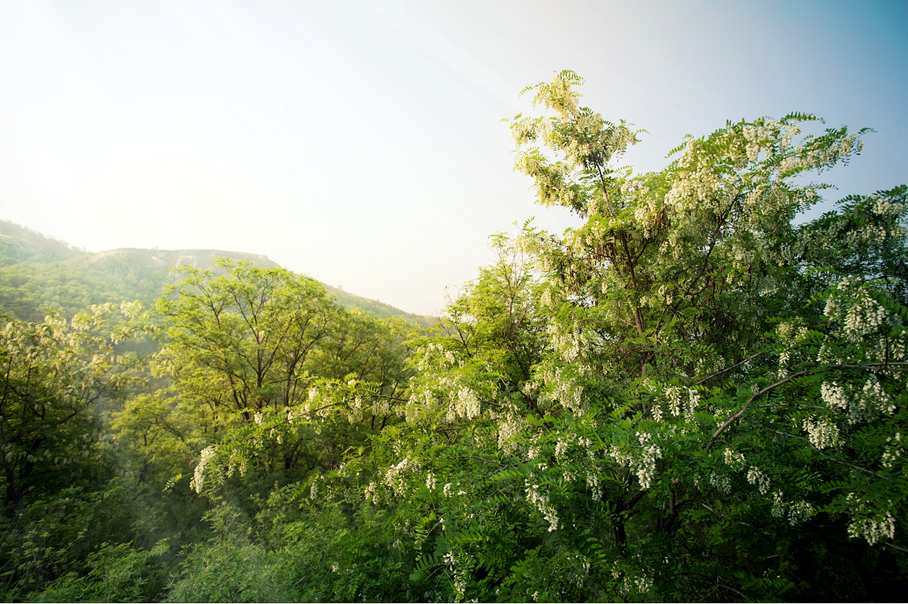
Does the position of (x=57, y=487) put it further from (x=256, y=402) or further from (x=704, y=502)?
(x=704, y=502)

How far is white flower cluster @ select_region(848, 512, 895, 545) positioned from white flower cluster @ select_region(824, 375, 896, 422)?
1004 millimetres

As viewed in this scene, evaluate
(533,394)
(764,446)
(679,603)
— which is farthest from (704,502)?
(533,394)

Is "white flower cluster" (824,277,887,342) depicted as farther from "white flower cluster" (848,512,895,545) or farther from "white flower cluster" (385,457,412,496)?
"white flower cluster" (385,457,412,496)

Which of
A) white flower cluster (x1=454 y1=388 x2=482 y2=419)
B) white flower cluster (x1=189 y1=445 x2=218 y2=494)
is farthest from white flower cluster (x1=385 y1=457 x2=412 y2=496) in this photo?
white flower cluster (x1=189 y1=445 x2=218 y2=494)

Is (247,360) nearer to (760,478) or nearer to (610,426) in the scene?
(610,426)

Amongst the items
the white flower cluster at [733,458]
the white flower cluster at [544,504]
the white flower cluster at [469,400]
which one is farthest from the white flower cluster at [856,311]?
the white flower cluster at [469,400]

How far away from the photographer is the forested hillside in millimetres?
3715

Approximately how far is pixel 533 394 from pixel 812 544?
198 inches

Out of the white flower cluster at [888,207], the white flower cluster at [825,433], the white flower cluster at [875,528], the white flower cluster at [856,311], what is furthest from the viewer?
the white flower cluster at [888,207]

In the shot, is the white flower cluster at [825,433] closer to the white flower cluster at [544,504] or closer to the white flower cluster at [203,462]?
the white flower cluster at [544,504]

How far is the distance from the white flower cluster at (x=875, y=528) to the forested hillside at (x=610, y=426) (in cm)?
3

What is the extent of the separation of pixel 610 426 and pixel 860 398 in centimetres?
232

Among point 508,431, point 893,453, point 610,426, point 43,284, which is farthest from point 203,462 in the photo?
point 43,284

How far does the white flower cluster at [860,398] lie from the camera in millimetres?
3211
